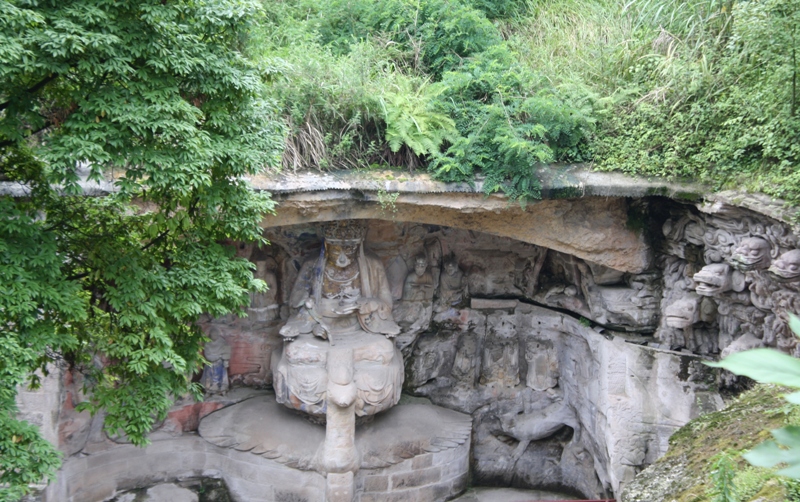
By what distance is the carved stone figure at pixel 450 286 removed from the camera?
926 centimetres

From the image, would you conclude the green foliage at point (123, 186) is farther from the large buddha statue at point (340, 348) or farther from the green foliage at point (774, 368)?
the green foliage at point (774, 368)

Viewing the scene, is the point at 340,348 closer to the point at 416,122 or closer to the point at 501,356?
the point at 501,356

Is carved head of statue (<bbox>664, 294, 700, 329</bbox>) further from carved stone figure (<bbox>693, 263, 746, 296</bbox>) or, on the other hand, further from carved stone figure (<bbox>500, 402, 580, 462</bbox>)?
carved stone figure (<bbox>500, 402, 580, 462</bbox>)

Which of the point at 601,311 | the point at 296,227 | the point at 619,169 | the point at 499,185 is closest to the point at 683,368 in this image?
the point at 601,311

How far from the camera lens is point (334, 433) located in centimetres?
820

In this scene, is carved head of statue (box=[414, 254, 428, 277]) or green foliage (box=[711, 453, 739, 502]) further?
carved head of statue (box=[414, 254, 428, 277])

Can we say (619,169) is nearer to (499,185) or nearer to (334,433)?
(499,185)

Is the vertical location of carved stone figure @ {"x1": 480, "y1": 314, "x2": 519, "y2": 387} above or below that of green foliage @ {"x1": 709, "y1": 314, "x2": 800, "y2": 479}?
below

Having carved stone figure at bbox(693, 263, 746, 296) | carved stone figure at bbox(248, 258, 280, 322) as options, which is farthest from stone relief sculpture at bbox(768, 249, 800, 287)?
carved stone figure at bbox(248, 258, 280, 322)

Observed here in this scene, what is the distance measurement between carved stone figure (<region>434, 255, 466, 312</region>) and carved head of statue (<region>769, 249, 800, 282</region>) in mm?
4320

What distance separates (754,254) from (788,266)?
436 millimetres

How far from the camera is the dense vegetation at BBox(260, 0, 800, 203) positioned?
6.13 metres

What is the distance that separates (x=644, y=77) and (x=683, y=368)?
10.6 feet

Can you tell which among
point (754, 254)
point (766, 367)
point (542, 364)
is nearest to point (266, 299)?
point (542, 364)
